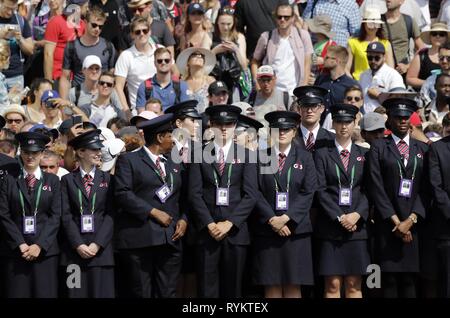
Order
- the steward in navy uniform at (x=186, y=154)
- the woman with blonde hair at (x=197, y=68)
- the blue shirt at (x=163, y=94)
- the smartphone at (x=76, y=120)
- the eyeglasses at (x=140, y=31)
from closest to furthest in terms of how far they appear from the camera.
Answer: the steward in navy uniform at (x=186, y=154) < the smartphone at (x=76, y=120) < the blue shirt at (x=163, y=94) < the woman with blonde hair at (x=197, y=68) < the eyeglasses at (x=140, y=31)

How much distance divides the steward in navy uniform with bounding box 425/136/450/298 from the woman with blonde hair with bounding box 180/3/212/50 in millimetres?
5075

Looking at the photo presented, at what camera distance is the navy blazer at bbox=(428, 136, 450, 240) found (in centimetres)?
1295

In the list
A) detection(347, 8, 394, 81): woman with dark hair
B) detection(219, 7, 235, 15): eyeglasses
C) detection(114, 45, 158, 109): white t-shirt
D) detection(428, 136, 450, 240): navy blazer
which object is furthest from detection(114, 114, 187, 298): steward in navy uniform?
detection(347, 8, 394, 81): woman with dark hair

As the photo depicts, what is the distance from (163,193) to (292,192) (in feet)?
4.14

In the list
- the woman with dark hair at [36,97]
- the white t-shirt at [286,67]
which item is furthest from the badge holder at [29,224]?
the white t-shirt at [286,67]

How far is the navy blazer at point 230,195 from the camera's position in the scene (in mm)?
12805

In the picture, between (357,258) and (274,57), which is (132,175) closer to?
(357,258)

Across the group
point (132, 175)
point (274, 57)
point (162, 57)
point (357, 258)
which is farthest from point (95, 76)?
point (357, 258)

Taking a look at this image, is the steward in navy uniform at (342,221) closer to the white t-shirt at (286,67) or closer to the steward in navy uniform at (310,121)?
the steward in navy uniform at (310,121)

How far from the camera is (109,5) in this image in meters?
18.3

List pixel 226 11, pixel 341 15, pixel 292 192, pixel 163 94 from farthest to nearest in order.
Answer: pixel 341 15, pixel 226 11, pixel 163 94, pixel 292 192

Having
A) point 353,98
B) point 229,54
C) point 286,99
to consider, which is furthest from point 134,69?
point 353,98

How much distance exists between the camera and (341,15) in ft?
59.9

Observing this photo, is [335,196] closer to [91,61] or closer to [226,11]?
[91,61]
